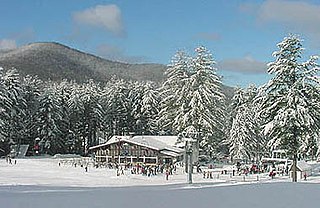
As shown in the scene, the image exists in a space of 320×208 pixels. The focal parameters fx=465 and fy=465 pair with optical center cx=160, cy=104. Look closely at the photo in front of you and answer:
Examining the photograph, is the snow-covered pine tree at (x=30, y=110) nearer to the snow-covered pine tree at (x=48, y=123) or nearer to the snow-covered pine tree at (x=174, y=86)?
the snow-covered pine tree at (x=48, y=123)

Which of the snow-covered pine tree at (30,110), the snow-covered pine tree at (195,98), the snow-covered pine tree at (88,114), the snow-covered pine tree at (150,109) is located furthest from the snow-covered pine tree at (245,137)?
the snow-covered pine tree at (30,110)

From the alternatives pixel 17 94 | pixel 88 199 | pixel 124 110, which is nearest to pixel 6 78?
pixel 17 94

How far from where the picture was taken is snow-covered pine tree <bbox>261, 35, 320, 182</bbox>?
34.6 m

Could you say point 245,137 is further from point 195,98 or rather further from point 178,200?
point 178,200

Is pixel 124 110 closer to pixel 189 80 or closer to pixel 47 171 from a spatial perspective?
pixel 189 80

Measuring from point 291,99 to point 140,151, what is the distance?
34076 millimetres

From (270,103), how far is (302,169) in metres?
22.4

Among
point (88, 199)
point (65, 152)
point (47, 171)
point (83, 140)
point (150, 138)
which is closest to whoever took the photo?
point (88, 199)

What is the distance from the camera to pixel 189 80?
60875 millimetres

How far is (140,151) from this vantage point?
65438mm

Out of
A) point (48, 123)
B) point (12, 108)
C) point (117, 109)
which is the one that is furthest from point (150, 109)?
point (12, 108)

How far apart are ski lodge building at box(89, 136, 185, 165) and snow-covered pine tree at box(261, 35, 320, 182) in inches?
1108

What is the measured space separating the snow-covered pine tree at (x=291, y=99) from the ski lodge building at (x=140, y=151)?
28155 millimetres

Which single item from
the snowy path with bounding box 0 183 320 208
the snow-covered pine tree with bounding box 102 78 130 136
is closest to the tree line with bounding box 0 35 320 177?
the snow-covered pine tree with bounding box 102 78 130 136
